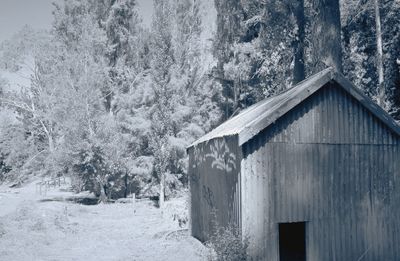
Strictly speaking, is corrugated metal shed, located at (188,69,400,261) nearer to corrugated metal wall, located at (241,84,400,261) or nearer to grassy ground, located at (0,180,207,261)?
corrugated metal wall, located at (241,84,400,261)

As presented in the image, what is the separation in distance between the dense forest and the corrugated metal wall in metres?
10.9

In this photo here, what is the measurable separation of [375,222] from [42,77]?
1476 inches

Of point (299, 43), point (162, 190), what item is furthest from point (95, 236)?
point (299, 43)

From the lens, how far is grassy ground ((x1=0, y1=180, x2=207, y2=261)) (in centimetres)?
1297

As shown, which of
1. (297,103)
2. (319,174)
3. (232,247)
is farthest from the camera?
(319,174)

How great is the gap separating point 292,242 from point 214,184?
436 cm

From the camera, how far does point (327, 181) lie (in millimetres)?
10180

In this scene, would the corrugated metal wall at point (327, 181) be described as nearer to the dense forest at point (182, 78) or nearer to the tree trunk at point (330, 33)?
the tree trunk at point (330, 33)

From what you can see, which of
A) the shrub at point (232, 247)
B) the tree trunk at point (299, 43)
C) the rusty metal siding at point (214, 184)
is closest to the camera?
the shrub at point (232, 247)

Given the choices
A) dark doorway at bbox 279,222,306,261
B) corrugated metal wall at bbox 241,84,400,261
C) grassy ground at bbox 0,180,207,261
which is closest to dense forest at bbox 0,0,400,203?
grassy ground at bbox 0,180,207,261

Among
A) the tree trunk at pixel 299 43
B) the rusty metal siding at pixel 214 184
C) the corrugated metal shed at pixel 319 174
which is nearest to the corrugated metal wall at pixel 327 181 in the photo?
the corrugated metal shed at pixel 319 174

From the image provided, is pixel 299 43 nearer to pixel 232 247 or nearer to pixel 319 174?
pixel 319 174

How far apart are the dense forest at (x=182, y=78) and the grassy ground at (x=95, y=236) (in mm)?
4342

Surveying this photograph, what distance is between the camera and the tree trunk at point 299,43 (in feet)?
74.2
